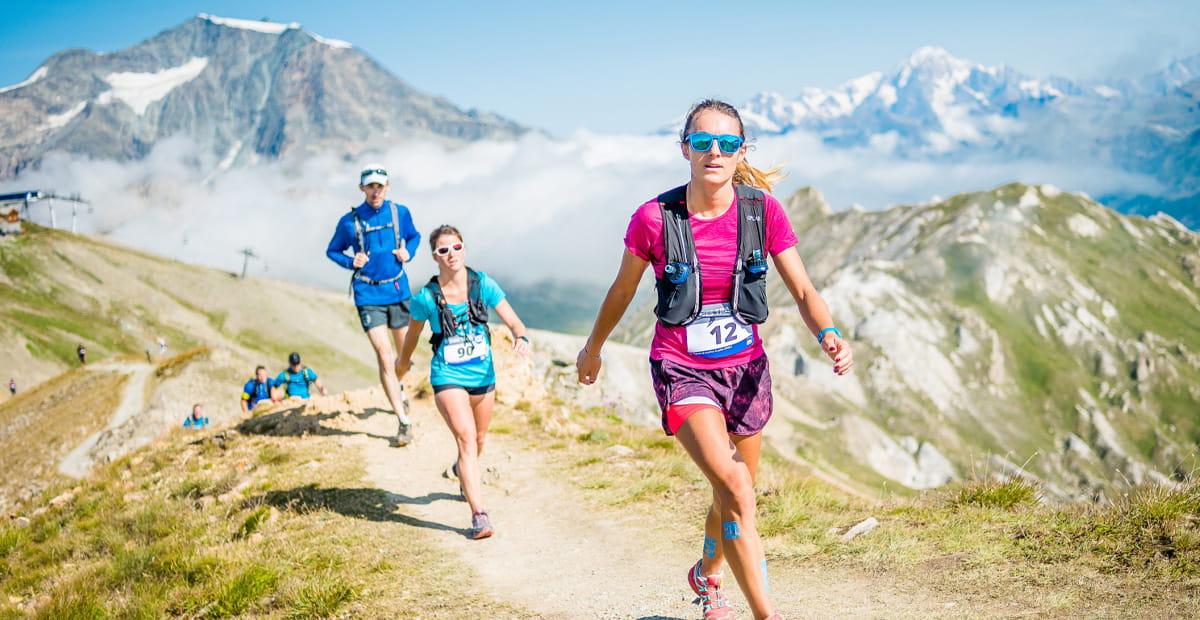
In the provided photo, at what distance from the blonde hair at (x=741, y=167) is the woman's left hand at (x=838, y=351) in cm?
131

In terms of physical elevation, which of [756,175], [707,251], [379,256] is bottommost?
[379,256]

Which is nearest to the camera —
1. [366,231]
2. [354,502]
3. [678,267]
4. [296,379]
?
[678,267]

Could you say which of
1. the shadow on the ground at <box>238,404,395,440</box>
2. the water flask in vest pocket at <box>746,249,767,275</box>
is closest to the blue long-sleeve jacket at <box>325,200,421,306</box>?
the shadow on the ground at <box>238,404,395,440</box>

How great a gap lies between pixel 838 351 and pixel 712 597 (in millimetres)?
2078

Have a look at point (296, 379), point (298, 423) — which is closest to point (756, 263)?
point (298, 423)

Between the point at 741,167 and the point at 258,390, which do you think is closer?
the point at 741,167

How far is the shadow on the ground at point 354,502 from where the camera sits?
9289 millimetres

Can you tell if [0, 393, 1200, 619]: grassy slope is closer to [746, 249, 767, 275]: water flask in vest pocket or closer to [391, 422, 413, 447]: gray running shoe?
[391, 422, 413, 447]: gray running shoe

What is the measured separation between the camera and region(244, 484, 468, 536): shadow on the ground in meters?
9.29

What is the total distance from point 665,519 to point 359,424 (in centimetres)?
798

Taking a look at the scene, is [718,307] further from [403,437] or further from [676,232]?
[403,437]

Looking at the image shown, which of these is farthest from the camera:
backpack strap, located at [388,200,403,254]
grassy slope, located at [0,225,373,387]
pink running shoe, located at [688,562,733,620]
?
grassy slope, located at [0,225,373,387]

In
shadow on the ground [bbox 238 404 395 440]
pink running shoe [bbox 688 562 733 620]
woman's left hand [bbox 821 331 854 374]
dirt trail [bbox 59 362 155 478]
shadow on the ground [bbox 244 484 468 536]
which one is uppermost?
woman's left hand [bbox 821 331 854 374]

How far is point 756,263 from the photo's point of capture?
4895 millimetres
